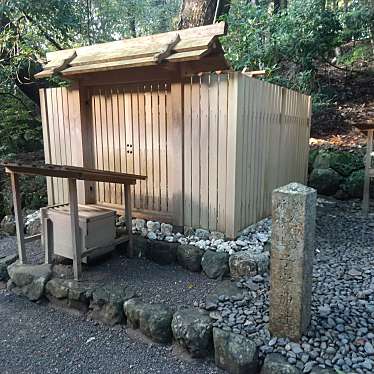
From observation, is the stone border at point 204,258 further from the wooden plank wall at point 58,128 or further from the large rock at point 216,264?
the wooden plank wall at point 58,128

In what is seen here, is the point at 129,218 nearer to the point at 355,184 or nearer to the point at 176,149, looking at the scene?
the point at 176,149

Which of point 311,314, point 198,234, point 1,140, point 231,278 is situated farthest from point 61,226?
point 1,140

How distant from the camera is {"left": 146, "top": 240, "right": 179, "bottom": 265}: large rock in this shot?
147 inches

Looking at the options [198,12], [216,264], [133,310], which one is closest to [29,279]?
[133,310]

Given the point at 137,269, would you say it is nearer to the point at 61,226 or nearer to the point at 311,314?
the point at 61,226

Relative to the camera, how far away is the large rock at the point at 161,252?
3.73m

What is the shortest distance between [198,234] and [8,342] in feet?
6.93

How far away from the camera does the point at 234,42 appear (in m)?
7.22

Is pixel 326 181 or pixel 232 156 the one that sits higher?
pixel 232 156

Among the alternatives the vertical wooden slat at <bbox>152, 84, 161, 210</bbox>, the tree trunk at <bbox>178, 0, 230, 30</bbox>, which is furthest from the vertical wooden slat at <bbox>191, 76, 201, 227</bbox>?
the tree trunk at <bbox>178, 0, 230, 30</bbox>

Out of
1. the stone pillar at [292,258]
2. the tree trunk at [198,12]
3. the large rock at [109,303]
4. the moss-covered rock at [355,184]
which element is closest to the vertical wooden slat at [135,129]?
the large rock at [109,303]

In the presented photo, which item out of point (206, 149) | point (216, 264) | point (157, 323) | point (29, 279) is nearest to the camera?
point (157, 323)

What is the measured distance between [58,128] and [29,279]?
232 cm

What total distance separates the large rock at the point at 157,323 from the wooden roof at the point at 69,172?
1326 millimetres
